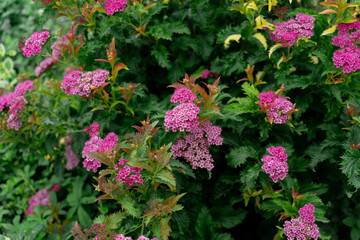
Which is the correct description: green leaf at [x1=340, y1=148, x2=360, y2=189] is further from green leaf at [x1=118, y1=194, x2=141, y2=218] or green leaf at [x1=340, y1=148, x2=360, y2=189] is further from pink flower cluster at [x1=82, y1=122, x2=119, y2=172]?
pink flower cluster at [x1=82, y1=122, x2=119, y2=172]

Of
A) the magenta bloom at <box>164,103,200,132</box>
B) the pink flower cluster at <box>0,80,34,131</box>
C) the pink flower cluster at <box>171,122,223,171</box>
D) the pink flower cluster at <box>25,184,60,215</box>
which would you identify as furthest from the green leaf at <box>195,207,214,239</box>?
the pink flower cluster at <box>25,184,60,215</box>

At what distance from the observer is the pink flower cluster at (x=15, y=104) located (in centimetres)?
200

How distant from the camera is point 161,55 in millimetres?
2088

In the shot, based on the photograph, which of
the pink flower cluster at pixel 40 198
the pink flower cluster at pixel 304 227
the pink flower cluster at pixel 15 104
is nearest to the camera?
the pink flower cluster at pixel 304 227

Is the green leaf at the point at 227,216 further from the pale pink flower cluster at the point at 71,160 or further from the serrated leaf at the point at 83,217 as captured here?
the pale pink flower cluster at the point at 71,160

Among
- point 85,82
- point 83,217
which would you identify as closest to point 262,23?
point 85,82

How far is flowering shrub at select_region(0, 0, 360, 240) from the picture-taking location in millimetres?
1559

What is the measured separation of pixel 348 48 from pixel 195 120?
3.29 feet

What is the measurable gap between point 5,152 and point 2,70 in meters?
0.84

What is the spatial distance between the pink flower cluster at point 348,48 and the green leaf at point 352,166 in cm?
46

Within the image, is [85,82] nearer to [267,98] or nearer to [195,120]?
[195,120]

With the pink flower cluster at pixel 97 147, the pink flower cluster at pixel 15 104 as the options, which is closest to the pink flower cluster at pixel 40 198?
the pink flower cluster at pixel 15 104

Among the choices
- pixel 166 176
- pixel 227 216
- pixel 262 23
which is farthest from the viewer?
pixel 227 216

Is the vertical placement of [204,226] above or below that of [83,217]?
above
